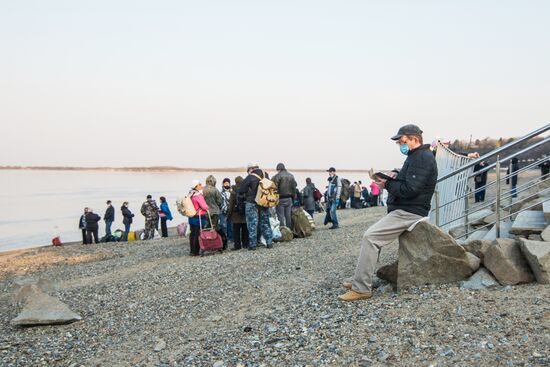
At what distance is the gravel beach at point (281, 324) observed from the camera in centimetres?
432

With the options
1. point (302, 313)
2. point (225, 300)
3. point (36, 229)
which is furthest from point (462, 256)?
point (36, 229)

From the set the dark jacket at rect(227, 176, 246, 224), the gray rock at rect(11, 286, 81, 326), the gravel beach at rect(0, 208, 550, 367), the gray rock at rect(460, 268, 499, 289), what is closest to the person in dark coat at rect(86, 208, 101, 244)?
the dark jacket at rect(227, 176, 246, 224)

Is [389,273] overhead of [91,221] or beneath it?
overhead

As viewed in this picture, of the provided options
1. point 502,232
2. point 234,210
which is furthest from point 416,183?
point 234,210

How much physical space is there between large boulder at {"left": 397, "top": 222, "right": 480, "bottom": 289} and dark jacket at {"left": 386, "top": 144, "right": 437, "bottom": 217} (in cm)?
29

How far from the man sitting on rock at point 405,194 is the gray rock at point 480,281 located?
0.90 metres

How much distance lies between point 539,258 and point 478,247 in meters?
0.80

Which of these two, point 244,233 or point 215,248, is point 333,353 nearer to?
point 215,248

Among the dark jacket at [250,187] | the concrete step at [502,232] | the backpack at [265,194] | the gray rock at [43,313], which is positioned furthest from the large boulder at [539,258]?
the dark jacket at [250,187]

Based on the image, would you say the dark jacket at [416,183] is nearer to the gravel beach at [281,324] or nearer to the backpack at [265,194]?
the gravel beach at [281,324]

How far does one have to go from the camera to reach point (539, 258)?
5.17 m

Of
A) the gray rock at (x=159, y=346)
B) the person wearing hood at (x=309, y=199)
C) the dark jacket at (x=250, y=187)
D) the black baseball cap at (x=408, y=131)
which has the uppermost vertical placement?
the black baseball cap at (x=408, y=131)

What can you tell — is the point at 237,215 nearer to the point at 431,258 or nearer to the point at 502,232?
the point at 502,232

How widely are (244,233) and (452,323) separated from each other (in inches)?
328
